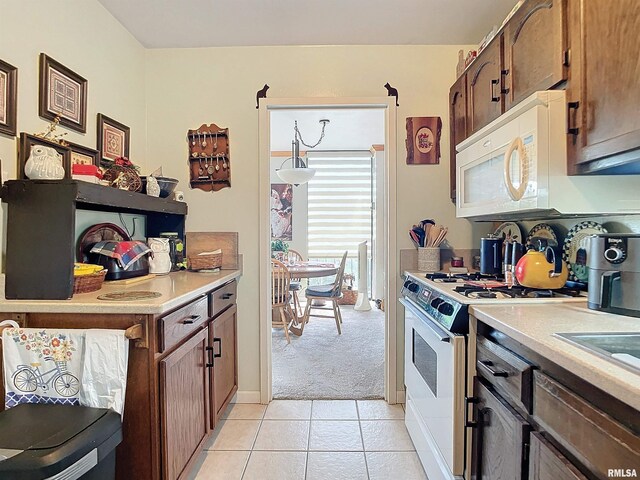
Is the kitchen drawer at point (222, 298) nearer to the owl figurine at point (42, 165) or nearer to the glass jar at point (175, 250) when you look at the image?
the glass jar at point (175, 250)

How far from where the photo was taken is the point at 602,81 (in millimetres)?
1151

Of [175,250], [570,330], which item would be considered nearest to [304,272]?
[175,250]

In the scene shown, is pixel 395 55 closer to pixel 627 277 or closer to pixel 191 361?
pixel 627 277

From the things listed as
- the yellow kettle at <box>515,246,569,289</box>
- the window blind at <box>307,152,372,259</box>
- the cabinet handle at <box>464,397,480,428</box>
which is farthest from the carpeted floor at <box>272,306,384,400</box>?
the window blind at <box>307,152,372,259</box>

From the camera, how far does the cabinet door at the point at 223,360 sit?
204 cm

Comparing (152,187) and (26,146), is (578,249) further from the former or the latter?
(26,146)

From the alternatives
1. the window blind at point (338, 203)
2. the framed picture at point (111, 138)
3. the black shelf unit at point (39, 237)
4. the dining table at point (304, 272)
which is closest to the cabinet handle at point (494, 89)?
the black shelf unit at point (39, 237)

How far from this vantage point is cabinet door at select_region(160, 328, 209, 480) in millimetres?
1421

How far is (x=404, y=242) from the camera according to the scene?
8.34ft

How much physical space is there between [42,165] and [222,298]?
109 centimetres

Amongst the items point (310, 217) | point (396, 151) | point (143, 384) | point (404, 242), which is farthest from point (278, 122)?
point (143, 384)

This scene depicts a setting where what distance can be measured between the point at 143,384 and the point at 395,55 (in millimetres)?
2378

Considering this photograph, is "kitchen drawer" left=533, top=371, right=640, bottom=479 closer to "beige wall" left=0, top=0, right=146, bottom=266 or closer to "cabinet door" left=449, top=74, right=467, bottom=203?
"cabinet door" left=449, top=74, right=467, bottom=203

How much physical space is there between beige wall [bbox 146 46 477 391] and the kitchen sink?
5.21ft
